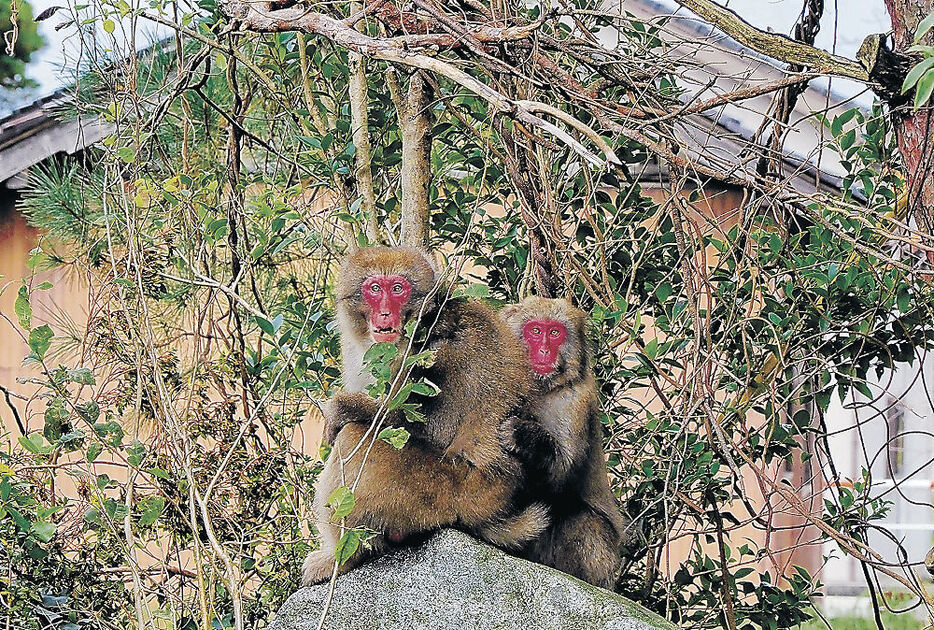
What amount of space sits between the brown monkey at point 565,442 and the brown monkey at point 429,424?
0.09 m

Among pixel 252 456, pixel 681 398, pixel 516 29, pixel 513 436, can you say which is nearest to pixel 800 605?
pixel 681 398

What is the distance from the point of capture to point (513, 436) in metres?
3.13

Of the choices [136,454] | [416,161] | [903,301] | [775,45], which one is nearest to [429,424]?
[136,454]

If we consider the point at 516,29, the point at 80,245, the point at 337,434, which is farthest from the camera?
the point at 80,245

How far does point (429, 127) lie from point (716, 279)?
1236mm

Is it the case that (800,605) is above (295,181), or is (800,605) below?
below

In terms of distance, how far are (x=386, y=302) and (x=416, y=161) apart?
775 mm

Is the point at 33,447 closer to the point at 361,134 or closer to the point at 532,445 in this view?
the point at 532,445

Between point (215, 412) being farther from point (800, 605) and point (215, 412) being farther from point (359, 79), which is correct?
point (800, 605)

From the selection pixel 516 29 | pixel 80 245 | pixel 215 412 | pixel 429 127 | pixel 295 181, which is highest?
pixel 516 29

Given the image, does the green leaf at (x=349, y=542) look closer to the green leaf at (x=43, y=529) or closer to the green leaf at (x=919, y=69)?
the green leaf at (x=43, y=529)

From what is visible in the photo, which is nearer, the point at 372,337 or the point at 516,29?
the point at 516,29

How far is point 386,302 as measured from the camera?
314 cm

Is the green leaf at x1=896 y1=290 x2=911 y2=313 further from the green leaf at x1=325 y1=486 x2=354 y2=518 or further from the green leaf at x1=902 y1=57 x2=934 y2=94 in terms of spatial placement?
the green leaf at x1=325 y1=486 x2=354 y2=518
